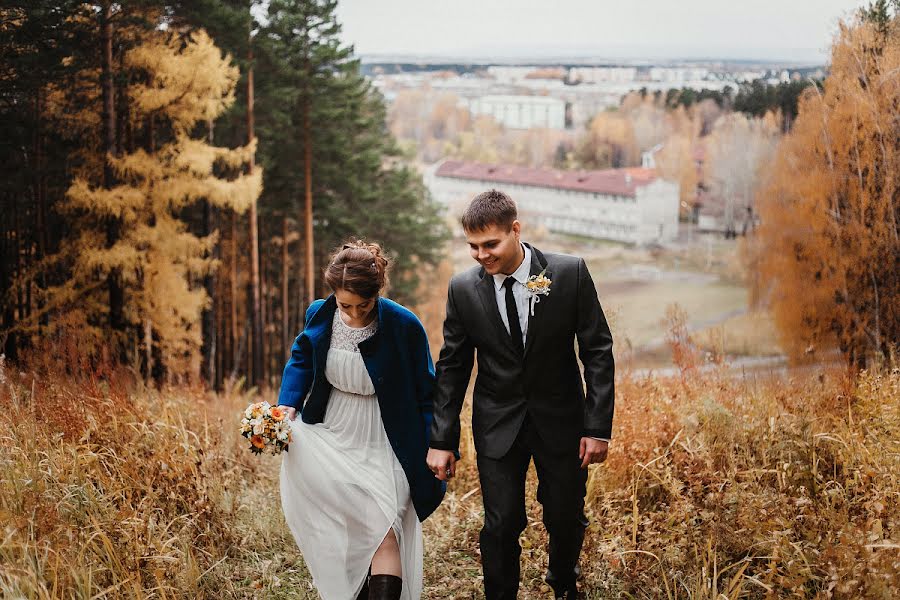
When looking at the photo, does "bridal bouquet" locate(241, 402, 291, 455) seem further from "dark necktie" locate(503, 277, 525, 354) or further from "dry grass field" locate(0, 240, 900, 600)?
"dark necktie" locate(503, 277, 525, 354)

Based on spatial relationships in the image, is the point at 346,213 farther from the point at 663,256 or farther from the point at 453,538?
the point at 453,538

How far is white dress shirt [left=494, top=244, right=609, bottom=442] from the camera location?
262 cm

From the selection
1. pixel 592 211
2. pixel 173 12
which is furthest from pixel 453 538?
pixel 592 211

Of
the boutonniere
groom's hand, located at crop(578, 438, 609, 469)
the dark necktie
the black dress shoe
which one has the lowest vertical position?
the black dress shoe

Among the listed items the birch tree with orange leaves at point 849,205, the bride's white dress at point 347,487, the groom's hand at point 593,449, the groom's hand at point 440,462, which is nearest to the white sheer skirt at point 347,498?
the bride's white dress at point 347,487

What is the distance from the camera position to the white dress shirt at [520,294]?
8.59 ft

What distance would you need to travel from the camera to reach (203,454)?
3.73m

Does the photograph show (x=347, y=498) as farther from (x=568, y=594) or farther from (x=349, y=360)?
(x=568, y=594)

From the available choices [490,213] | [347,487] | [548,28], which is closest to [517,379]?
[490,213]

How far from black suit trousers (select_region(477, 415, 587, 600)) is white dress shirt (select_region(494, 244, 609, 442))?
336mm

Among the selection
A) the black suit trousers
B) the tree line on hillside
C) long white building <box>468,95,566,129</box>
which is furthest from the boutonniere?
long white building <box>468,95,566,129</box>

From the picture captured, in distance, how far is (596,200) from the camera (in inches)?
688

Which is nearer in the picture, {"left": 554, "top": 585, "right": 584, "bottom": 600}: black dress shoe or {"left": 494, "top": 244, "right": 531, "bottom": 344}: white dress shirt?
{"left": 494, "top": 244, "right": 531, "bottom": 344}: white dress shirt

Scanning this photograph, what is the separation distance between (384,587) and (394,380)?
0.70 metres
